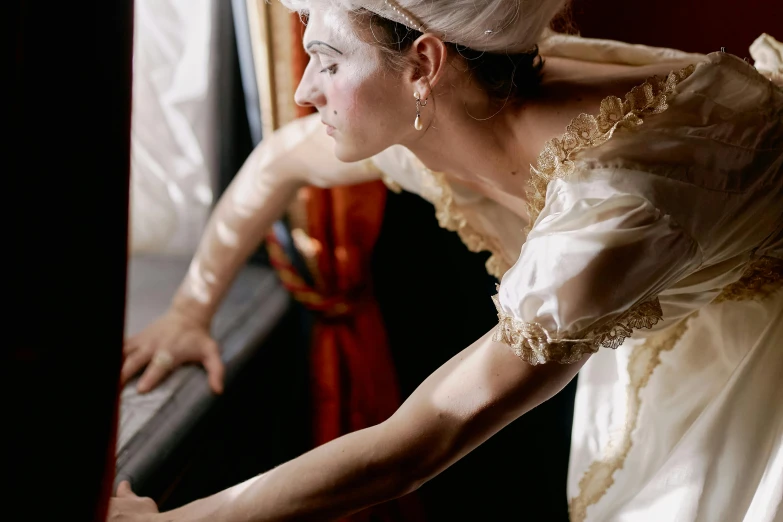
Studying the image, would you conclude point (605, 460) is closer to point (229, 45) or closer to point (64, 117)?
point (64, 117)

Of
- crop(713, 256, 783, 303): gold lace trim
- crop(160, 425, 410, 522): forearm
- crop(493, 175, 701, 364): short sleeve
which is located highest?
crop(493, 175, 701, 364): short sleeve

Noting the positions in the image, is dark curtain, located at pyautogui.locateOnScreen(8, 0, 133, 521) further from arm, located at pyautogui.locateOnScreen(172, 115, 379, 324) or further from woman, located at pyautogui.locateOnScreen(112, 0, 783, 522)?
arm, located at pyautogui.locateOnScreen(172, 115, 379, 324)

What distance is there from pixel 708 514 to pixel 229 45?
116 centimetres

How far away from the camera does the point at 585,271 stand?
2.33 feet

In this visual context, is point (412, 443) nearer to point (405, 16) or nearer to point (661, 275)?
point (661, 275)

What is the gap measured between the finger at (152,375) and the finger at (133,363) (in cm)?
1

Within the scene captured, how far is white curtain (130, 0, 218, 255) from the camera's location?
4.85 ft

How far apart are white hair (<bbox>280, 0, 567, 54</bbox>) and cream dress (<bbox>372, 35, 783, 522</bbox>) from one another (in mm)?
130

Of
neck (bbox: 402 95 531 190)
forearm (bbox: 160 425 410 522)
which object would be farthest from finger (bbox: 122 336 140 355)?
neck (bbox: 402 95 531 190)

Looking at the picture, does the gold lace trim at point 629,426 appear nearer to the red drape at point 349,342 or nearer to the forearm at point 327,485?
the forearm at point 327,485

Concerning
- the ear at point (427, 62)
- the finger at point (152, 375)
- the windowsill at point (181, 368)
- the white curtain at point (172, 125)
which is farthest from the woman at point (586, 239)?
the white curtain at point (172, 125)

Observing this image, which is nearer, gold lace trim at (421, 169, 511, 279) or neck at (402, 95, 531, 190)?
neck at (402, 95, 531, 190)

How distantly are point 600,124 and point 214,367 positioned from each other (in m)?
0.80

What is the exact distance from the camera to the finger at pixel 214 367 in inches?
51.4
